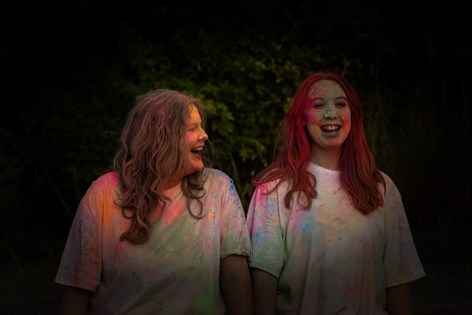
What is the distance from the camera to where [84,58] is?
329 inches

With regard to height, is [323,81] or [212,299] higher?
[323,81]

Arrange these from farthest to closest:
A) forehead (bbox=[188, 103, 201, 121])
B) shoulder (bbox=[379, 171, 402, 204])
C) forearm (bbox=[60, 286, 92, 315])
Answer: shoulder (bbox=[379, 171, 402, 204]), forehead (bbox=[188, 103, 201, 121]), forearm (bbox=[60, 286, 92, 315])

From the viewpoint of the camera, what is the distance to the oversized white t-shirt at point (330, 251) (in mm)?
4289

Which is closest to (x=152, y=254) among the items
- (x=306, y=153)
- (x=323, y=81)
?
(x=306, y=153)

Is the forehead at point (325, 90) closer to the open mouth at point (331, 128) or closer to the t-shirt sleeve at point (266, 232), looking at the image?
the open mouth at point (331, 128)

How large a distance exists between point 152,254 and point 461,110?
5.67 m

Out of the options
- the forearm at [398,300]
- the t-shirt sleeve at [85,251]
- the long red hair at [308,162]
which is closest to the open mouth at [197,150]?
the long red hair at [308,162]

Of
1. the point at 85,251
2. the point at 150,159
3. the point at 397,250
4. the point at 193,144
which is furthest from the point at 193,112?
the point at 397,250

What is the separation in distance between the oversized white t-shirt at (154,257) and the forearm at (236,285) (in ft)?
0.11

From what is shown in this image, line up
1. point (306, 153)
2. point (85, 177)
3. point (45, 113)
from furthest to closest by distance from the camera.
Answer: point (45, 113) → point (85, 177) → point (306, 153)

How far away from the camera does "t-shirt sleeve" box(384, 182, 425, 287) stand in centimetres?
437

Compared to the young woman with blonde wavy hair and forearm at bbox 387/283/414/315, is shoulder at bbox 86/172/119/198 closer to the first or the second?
the young woman with blonde wavy hair

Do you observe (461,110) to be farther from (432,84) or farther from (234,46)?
(234,46)

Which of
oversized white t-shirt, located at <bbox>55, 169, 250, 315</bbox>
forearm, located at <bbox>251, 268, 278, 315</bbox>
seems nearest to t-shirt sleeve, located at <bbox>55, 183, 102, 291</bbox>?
oversized white t-shirt, located at <bbox>55, 169, 250, 315</bbox>
